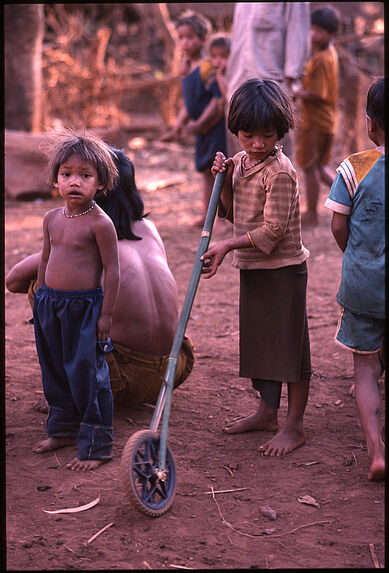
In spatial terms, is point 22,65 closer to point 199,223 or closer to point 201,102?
point 201,102

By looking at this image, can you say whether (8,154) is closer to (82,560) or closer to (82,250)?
(82,250)

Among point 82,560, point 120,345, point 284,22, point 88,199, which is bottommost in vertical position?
point 82,560

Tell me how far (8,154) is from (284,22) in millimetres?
3578

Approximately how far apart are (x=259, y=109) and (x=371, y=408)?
1.17m

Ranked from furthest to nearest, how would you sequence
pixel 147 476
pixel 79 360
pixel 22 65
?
pixel 22 65 < pixel 79 360 < pixel 147 476

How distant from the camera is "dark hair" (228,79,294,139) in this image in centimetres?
265

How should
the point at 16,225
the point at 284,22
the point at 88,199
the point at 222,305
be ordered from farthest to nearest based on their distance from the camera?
the point at 16,225 → the point at 284,22 → the point at 222,305 → the point at 88,199

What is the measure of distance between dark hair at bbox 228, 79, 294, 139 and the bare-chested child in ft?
1.76


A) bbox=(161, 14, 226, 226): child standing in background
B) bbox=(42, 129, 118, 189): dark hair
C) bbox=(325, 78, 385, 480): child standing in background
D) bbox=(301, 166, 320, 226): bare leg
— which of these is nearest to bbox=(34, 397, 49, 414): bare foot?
bbox=(42, 129, 118, 189): dark hair

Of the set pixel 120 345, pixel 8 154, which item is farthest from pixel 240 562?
pixel 8 154

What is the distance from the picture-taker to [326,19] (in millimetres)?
6102

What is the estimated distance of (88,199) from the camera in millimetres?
2797

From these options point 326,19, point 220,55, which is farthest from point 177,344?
point 326,19

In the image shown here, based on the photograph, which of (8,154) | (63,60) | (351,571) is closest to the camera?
(351,571)
